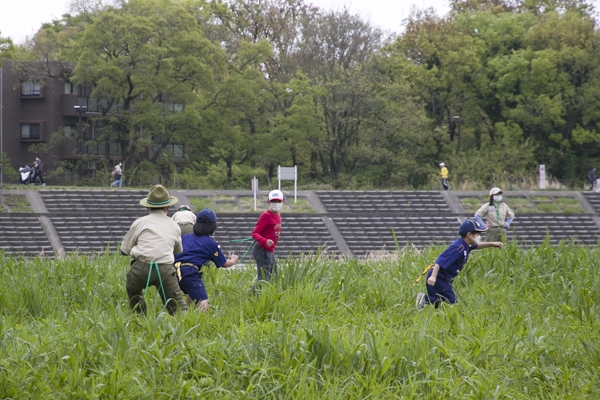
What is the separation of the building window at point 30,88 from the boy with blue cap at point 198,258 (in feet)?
125

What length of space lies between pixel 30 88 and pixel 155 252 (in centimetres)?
3981

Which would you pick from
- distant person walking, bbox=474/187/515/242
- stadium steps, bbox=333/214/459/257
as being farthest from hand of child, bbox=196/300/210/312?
stadium steps, bbox=333/214/459/257

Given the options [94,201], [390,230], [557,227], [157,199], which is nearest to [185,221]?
[157,199]

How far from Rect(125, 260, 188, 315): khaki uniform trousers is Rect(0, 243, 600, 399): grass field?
19 cm

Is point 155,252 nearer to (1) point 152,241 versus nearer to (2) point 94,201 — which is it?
(1) point 152,241

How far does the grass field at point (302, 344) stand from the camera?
18.0 feet

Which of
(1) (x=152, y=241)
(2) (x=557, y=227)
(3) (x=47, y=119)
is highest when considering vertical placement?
(3) (x=47, y=119)

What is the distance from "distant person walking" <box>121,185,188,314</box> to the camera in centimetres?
699

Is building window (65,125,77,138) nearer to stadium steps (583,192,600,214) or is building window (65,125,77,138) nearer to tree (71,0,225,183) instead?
tree (71,0,225,183)

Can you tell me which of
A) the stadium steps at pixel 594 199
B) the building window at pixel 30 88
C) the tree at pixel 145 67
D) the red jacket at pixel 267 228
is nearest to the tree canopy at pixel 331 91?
the tree at pixel 145 67

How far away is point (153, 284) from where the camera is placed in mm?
7082

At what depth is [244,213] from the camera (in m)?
27.5

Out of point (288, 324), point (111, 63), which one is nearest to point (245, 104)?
point (111, 63)

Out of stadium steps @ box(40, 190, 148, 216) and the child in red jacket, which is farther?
stadium steps @ box(40, 190, 148, 216)
